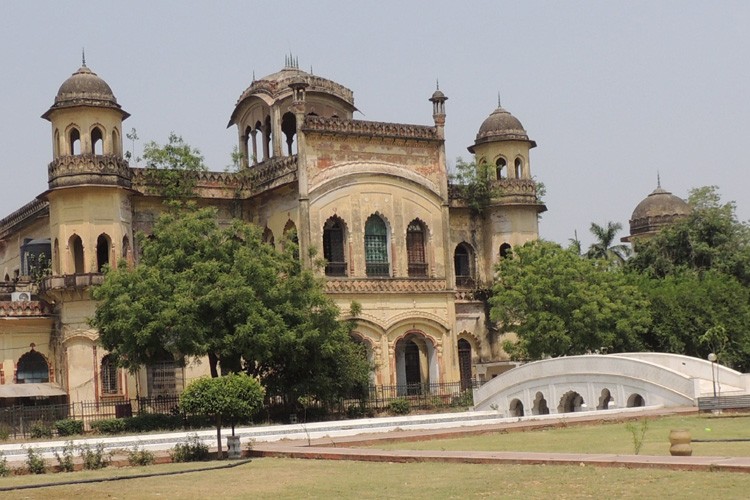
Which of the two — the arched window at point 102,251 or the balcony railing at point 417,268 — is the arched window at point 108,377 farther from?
the balcony railing at point 417,268

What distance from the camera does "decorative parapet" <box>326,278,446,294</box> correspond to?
35.6 metres

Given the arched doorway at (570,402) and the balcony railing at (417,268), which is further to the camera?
the balcony railing at (417,268)

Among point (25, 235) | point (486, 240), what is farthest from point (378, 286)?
point (25, 235)

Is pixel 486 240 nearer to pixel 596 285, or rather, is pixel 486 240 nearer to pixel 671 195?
pixel 596 285

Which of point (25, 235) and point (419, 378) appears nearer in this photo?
point (419, 378)

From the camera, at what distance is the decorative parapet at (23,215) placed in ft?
126

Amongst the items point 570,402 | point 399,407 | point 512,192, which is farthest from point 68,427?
point 512,192

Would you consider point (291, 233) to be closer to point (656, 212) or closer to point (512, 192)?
point (512, 192)

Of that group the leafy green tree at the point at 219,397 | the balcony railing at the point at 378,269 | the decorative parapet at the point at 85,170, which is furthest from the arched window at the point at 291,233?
the leafy green tree at the point at 219,397

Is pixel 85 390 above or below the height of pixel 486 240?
below

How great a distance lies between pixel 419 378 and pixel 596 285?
622 centimetres

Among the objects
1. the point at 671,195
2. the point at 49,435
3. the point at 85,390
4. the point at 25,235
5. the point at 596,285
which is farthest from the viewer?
the point at 671,195

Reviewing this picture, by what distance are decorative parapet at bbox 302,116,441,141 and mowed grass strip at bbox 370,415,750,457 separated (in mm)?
14103

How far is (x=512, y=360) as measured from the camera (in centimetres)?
3862
